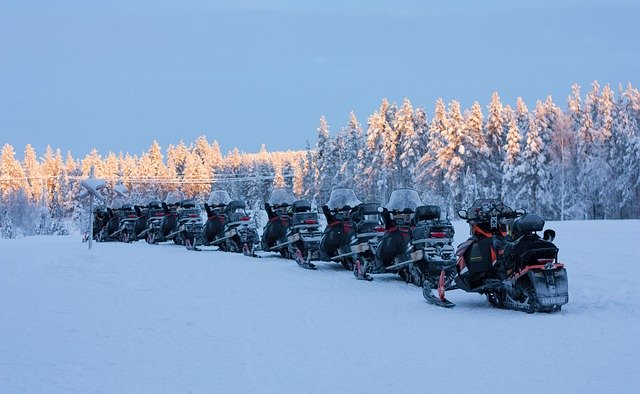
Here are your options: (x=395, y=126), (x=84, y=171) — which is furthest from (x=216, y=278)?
(x=84, y=171)

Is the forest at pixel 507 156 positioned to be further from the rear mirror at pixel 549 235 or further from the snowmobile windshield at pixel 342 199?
the rear mirror at pixel 549 235

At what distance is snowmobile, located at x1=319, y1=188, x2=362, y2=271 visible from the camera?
16672mm

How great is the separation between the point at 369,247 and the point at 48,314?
23.3 ft

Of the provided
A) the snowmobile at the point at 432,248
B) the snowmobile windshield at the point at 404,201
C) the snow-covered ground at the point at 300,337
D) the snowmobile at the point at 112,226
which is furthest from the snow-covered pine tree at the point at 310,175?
the snow-covered ground at the point at 300,337

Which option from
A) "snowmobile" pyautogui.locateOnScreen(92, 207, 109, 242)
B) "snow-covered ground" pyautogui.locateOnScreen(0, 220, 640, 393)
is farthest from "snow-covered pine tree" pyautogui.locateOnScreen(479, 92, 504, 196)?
"snow-covered ground" pyautogui.locateOnScreen(0, 220, 640, 393)

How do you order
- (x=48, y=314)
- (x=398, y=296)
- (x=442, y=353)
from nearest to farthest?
(x=442, y=353)
(x=48, y=314)
(x=398, y=296)

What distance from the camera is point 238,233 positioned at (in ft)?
72.7

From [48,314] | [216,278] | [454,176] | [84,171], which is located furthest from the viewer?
[84,171]

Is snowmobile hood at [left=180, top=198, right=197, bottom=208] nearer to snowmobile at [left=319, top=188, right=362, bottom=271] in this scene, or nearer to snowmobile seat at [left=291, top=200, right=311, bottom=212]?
snowmobile seat at [left=291, top=200, right=311, bottom=212]

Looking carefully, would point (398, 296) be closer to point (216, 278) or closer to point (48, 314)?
point (216, 278)

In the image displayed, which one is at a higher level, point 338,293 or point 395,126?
point 395,126

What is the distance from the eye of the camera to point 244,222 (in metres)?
22.3

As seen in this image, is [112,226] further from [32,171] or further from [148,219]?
[32,171]

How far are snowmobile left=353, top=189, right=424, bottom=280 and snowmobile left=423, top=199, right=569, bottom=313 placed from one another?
2195 millimetres
